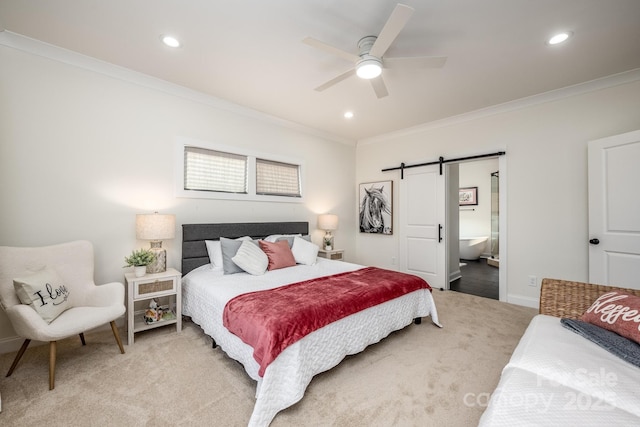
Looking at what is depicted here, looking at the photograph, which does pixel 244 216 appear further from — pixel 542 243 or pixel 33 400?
pixel 542 243

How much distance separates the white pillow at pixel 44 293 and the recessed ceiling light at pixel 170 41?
2147 millimetres

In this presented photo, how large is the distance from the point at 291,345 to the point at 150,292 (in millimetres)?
1698

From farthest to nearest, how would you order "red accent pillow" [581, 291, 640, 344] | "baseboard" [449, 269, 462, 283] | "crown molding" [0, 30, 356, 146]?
1. "baseboard" [449, 269, 462, 283]
2. "crown molding" [0, 30, 356, 146]
3. "red accent pillow" [581, 291, 640, 344]

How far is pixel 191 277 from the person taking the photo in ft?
9.48

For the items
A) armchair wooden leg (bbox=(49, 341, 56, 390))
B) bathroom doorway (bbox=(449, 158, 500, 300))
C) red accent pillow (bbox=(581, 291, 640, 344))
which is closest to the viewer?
red accent pillow (bbox=(581, 291, 640, 344))

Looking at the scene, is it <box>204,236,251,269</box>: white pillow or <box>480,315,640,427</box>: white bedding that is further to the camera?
<box>204,236,251,269</box>: white pillow

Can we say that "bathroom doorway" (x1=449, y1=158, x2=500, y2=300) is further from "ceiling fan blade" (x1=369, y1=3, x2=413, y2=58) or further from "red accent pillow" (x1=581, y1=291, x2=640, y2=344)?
"ceiling fan blade" (x1=369, y1=3, x2=413, y2=58)

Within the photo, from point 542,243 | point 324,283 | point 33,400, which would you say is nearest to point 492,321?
point 542,243

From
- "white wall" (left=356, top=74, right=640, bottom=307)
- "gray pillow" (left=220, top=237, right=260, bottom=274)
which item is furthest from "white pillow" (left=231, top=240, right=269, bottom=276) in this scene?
"white wall" (left=356, top=74, right=640, bottom=307)

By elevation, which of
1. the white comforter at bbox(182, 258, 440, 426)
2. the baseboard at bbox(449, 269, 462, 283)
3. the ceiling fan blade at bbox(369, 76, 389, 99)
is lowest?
the baseboard at bbox(449, 269, 462, 283)

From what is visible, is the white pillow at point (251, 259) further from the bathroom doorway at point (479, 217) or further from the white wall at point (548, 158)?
the bathroom doorway at point (479, 217)

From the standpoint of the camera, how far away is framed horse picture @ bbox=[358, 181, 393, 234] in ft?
16.3

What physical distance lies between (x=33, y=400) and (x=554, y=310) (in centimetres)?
348

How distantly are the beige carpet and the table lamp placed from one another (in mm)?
687
